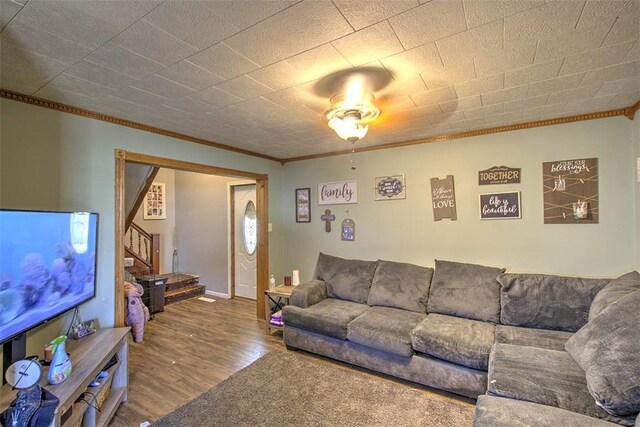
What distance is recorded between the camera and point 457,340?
7.65ft

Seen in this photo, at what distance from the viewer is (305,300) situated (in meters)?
3.29

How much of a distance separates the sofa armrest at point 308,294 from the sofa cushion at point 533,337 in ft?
6.05

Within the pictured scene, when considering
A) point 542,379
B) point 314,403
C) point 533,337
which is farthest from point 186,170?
point 533,337

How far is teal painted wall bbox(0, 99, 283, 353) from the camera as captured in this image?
2076 mm

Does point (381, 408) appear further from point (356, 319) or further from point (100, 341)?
point (100, 341)

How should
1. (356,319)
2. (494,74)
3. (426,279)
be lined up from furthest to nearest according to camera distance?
(426,279) < (356,319) < (494,74)

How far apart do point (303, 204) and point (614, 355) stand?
11.6 ft

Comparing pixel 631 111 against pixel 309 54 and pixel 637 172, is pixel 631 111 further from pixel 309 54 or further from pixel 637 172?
pixel 309 54

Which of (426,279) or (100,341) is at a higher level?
(426,279)

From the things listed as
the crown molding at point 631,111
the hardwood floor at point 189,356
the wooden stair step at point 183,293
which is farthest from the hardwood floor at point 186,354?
the crown molding at point 631,111

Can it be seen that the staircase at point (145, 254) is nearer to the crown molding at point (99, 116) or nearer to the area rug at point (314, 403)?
the crown molding at point (99, 116)

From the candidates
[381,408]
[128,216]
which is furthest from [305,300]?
[128,216]

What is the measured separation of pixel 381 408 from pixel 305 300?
1342 mm

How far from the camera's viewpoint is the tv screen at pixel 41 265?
1559mm
